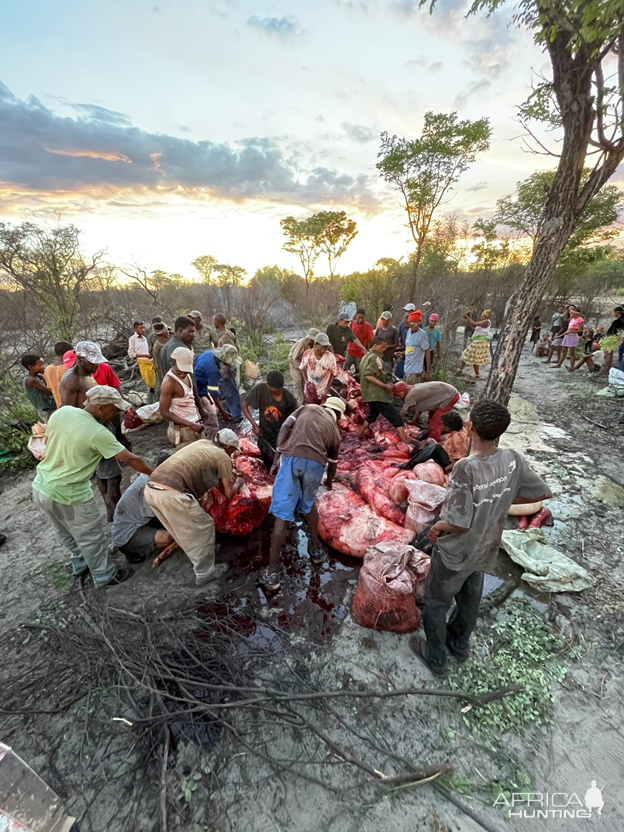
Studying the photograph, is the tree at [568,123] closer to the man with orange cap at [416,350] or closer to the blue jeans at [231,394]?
the man with orange cap at [416,350]

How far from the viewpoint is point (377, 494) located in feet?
10.9

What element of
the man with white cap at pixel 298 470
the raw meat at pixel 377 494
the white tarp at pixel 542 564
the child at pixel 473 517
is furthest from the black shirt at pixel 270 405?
the white tarp at pixel 542 564

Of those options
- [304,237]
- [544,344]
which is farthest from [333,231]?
[544,344]

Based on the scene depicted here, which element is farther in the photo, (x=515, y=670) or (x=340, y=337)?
(x=340, y=337)

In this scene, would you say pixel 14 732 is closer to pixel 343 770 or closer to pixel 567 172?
pixel 343 770

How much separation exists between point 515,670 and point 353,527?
1388 millimetres

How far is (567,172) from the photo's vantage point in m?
3.65

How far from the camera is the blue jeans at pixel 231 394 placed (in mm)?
5473

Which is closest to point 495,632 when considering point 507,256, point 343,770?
point 343,770

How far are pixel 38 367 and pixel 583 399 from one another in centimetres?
930

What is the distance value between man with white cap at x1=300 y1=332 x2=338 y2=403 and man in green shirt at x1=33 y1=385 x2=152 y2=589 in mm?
2571

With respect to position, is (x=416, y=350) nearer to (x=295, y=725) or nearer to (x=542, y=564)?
(x=542, y=564)

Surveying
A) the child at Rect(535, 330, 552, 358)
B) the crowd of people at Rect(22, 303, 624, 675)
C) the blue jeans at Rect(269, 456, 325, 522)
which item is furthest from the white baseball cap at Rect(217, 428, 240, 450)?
the child at Rect(535, 330, 552, 358)

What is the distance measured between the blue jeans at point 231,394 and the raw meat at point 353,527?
301cm
